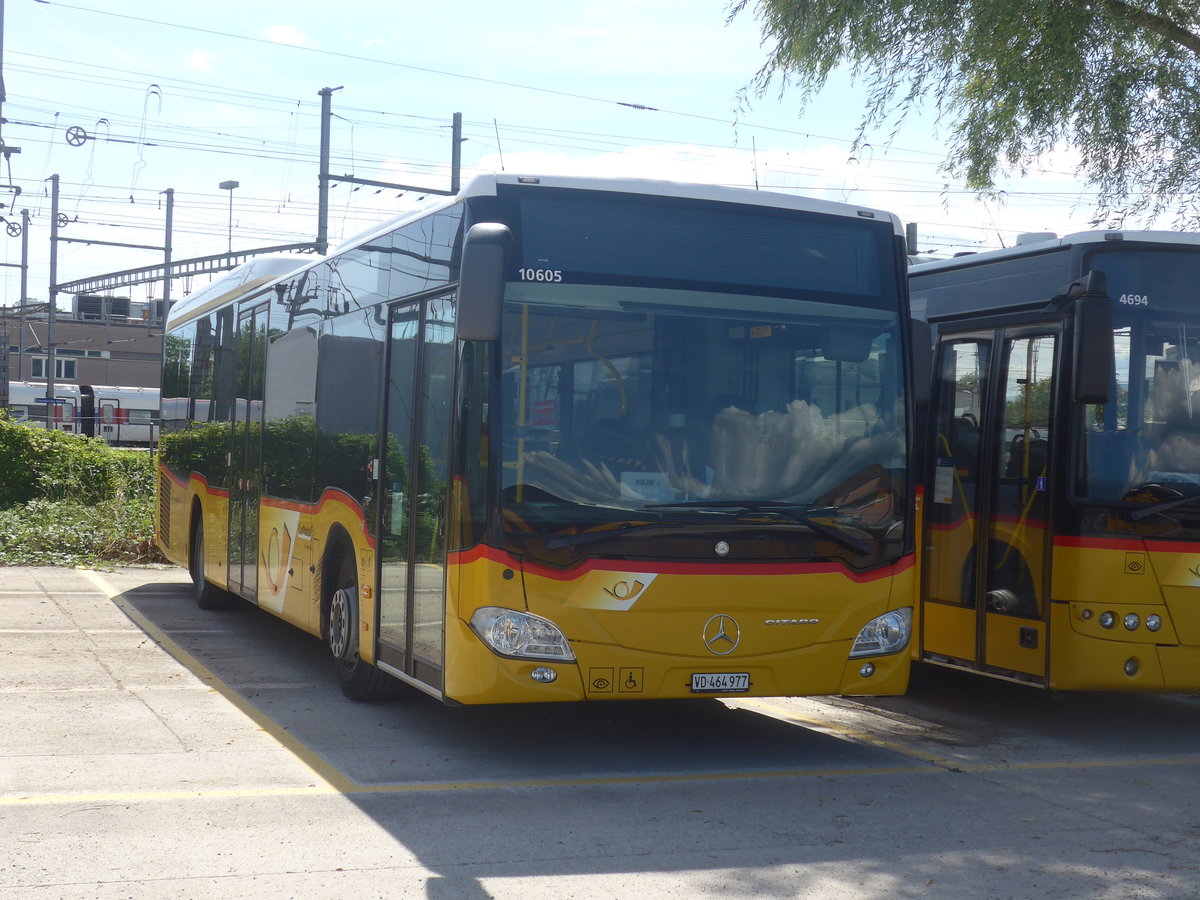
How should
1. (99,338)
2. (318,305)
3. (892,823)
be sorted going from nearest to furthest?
(892,823) < (318,305) < (99,338)

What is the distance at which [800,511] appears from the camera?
7.64m

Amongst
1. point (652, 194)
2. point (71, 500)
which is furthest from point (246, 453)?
point (71, 500)

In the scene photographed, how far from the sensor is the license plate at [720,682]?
293 inches

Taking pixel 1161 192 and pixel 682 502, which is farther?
pixel 1161 192

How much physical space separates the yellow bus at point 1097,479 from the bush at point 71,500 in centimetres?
1315

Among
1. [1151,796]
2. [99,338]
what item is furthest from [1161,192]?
[99,338]

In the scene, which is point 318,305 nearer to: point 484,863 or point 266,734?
point 266,734

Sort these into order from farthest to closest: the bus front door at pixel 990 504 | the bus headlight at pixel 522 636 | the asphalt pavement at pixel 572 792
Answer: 1. the bus front door at pixel 990 504
2. the bus headlight at pixel 522 636
3. the asphalt pavement at pixel 572 792

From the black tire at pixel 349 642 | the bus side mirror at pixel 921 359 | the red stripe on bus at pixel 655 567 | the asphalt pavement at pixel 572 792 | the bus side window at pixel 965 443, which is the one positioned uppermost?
the bus side mirror at pixel 921 359

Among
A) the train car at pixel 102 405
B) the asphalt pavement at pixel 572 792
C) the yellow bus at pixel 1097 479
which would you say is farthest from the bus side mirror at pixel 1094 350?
the train car at pixel 102 405

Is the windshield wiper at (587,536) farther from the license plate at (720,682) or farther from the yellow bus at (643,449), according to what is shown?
the license plate at (720,682)

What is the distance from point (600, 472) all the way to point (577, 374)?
516 millimetres

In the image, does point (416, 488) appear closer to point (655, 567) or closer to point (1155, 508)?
point (655, 567)

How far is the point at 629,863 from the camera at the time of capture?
584 cm
